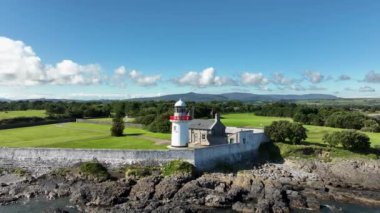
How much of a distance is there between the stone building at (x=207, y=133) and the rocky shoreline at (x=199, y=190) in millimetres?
8052

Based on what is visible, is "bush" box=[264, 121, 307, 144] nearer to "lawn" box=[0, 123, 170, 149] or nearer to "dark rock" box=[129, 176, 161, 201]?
"lawn" box=[0, 123, 170, 149]

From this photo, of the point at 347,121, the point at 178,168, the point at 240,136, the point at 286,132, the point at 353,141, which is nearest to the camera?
the point at 178,168

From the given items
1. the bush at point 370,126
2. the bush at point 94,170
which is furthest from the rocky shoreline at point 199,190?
the bush at point 370,126

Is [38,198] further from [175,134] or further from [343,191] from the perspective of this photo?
[343,191]

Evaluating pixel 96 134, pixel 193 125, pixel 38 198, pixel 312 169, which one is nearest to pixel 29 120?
pixel 96 134

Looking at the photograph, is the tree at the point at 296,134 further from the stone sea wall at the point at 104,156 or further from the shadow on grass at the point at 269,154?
the stone sea wall at the point at 104,156

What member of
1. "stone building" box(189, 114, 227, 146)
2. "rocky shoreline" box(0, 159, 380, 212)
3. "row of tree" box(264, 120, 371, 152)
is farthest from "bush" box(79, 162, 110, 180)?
"row of tree" box(264, 120, 371, 152)

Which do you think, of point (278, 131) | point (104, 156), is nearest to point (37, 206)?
point (104, 156)

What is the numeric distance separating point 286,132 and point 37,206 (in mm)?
29616

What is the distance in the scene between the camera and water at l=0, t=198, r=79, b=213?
2978cm

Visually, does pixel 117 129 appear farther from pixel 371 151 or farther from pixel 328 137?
pixel 371 151

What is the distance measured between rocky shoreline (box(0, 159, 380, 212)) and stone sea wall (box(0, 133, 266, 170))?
1544 mm

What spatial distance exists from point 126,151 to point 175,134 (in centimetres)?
693

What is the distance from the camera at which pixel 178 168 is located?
121 feet
